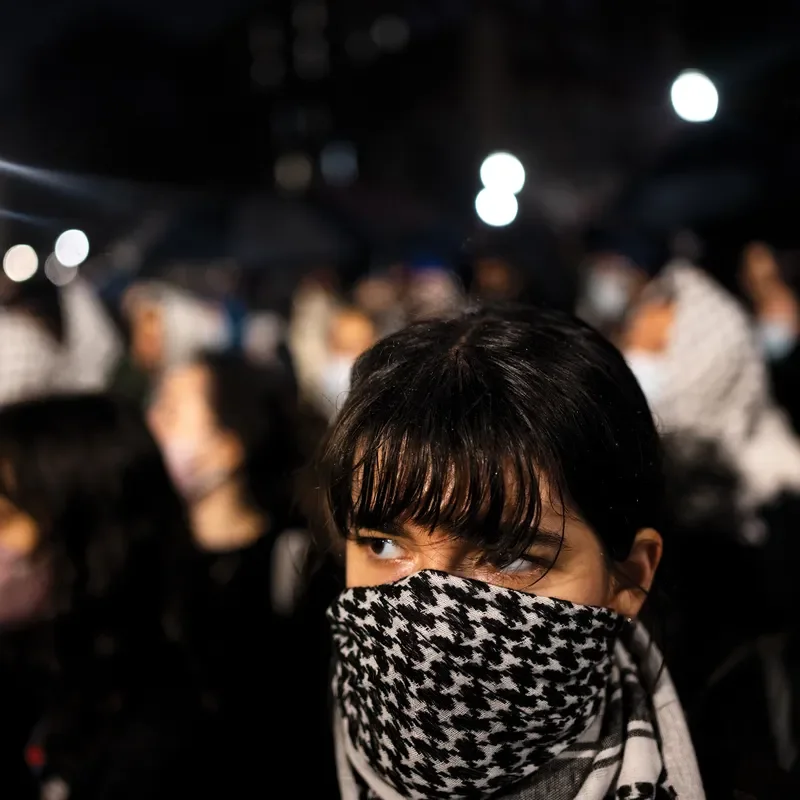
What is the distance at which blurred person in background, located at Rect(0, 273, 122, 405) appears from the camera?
3295 mm

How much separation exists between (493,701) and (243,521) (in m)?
1.68

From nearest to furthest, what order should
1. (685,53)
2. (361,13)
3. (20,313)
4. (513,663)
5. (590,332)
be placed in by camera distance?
(513,663), (590,332), (20,313), (685,53), (361,13)

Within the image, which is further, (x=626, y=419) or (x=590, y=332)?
(x=590, y=332)

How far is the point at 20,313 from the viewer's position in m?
3.41

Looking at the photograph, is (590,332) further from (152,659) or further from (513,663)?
(152,659)

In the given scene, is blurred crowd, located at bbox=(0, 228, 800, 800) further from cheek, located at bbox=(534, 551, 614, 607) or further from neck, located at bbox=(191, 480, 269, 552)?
cheek, located at bbox=(534, 551, 614, 607)

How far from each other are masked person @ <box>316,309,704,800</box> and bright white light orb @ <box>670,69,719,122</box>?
71.1 inches

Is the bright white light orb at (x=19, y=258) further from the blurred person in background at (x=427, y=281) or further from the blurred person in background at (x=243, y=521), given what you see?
the blurred person in background at (x=427, y=281)

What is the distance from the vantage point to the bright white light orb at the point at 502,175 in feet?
10.9

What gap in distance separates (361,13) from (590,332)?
5.87 meters

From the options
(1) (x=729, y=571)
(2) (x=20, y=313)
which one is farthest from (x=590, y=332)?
(2) (x=20, y=313)

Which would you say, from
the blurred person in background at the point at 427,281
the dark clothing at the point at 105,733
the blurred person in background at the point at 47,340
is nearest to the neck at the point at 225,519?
the dark clothing at the point at 105,733

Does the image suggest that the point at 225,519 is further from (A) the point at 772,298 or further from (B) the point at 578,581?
(A) the point at 772,298

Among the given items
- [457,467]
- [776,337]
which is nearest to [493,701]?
[457,467]
